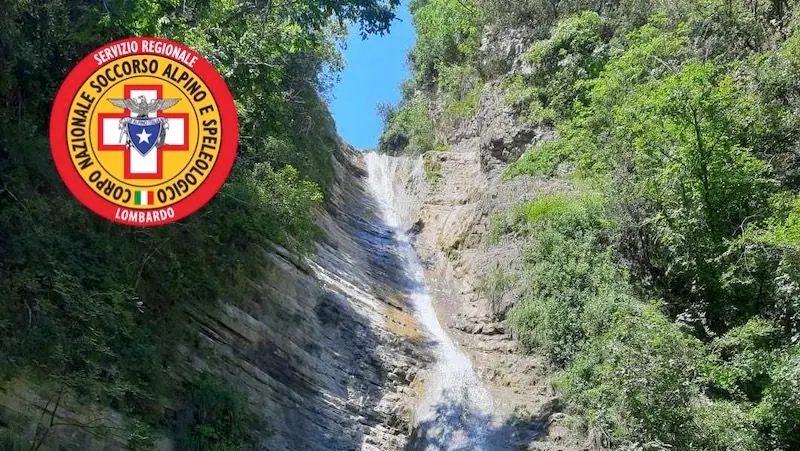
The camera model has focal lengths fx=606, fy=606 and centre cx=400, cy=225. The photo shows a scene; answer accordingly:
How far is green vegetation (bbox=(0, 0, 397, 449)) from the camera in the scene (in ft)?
24.0

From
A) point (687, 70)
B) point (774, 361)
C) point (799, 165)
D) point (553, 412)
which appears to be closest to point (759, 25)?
point (687, 70)

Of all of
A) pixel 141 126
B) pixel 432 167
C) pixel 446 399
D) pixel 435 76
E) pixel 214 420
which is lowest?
pixel 214 420

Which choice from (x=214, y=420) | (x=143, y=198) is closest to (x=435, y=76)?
(x=214, y=420)

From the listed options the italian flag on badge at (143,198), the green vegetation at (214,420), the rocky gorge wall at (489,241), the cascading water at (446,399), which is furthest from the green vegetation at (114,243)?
the rocky gorge wall at (489,241)

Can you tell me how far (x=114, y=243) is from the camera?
29.2 feet

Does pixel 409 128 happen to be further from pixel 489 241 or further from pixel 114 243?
pixel 114 243

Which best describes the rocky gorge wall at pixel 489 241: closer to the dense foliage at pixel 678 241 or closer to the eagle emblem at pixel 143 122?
the dense foliage at pixel 678 241

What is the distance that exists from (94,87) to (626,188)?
1079 cm

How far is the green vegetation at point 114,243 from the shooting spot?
7320 mm

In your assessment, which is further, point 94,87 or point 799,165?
point 799,165

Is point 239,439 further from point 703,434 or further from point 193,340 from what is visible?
point 703,434

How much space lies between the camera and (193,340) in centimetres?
986

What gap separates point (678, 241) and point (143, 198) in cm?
1002

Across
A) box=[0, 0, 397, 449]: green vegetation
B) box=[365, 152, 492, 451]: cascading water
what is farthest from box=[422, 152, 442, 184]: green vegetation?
box=[0, 0, 397, 449]: green vegetation
